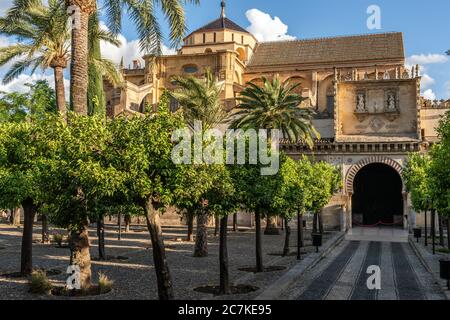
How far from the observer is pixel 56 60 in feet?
69.9

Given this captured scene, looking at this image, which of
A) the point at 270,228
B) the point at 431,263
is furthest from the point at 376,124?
the point at 431,263

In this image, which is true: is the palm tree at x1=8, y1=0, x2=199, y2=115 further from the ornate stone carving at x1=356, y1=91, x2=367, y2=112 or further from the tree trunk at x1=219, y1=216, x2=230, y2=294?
the ornate stone carving at x1=356, y1=91, x2=367, y2=112

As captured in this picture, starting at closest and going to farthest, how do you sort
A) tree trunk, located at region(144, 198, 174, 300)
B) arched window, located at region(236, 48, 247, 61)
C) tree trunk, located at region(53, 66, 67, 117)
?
tree trunk, located at region(144, 198, 174, 300) < tree trunk, located at region(53, 66, 67, 117) < arched window, located at region(236, 48, 247, 61)

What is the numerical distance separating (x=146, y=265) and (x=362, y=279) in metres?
8.13

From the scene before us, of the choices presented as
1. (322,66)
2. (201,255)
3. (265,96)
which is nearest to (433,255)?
(201,255)

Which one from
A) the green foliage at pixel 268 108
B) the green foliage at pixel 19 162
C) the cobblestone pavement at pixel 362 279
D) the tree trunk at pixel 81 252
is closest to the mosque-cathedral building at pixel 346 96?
the green foliage at pixel 268 108

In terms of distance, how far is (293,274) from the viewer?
16.8 metres

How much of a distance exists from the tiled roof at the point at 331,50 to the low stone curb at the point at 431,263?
31293 mm

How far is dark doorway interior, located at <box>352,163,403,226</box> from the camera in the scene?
48281 millimetres

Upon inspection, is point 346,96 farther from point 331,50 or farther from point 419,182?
point 419,182

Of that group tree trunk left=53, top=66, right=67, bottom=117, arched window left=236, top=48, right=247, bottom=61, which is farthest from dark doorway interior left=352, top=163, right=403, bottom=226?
tree trunk left=53, top=66, right=67, bottom=117

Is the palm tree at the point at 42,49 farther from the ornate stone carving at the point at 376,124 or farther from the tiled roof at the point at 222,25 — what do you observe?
the tiled roof at the point at 222,25

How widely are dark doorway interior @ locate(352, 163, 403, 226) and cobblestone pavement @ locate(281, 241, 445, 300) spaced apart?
22575 mm
